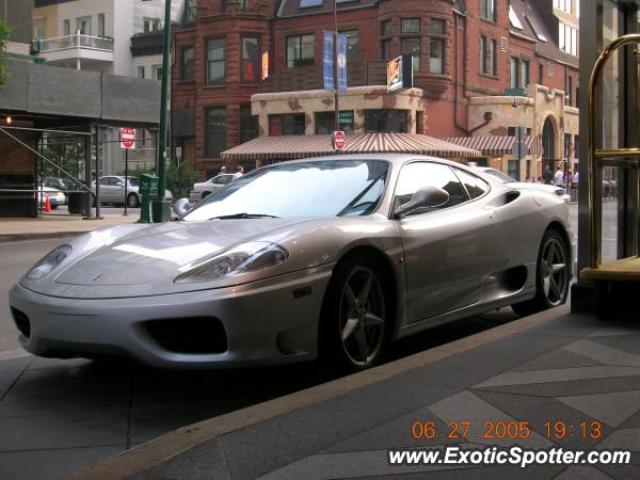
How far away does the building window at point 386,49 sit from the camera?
40.0m

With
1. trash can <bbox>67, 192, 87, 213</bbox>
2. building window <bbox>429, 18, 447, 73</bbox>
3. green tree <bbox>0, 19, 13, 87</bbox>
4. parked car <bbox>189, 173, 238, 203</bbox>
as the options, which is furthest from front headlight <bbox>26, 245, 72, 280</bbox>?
building window <bbox>429, 18, 447, 73</bbox>

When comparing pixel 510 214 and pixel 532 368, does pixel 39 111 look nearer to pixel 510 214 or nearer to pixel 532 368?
pixel 510 214

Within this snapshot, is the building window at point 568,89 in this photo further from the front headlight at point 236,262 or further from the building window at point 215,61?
the front headlight at point 236,262

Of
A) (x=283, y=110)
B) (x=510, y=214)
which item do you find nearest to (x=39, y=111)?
(x=510, y=214)

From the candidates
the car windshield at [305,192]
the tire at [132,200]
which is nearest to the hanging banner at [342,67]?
the tire at [132,200]

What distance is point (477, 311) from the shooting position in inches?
226

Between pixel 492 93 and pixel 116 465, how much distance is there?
4424cm

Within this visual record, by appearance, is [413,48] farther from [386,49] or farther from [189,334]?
[189,334]

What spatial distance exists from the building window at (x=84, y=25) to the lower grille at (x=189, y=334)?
55.7m

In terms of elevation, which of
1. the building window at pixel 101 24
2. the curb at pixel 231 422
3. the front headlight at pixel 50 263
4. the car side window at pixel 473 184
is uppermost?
the building window at pixel 101 24

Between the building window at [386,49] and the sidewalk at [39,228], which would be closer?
the sidewalk at [39,228]

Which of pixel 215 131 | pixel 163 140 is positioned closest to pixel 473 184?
pixel 163 140

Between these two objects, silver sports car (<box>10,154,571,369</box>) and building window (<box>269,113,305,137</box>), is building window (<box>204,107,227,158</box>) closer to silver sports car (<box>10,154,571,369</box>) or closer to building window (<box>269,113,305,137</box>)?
building window (<box>269,113,305,137</box>)

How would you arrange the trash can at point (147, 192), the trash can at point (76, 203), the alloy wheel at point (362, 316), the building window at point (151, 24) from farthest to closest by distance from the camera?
the building window at point (151, 24) < the trash can at point (76, 203) < the trash can at point (147, 192) < the alloy wheel at point (362, 316)
